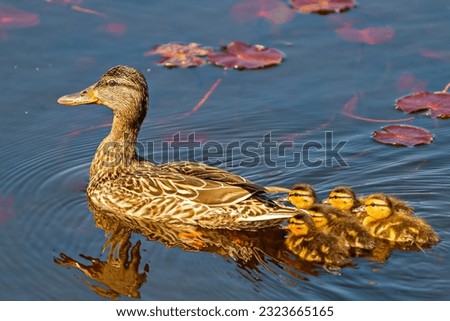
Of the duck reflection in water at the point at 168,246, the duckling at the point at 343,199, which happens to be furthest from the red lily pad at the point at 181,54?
the duckling at the point at 343,199

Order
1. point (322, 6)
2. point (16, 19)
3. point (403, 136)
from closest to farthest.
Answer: point (403, 136)
point (16, 19)
point (322, 6)

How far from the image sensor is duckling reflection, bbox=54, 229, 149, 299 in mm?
7262

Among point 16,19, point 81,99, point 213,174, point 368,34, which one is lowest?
point 213,174

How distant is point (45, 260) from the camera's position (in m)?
7.55

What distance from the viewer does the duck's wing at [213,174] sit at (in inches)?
316

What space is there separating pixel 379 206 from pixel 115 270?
2047 mm

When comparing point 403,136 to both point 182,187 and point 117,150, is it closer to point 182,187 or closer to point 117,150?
point 182,187

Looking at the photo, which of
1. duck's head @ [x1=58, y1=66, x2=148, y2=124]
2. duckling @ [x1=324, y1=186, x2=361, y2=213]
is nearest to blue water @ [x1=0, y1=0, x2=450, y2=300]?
duckling @ [x1=324, y1=186, x2=361, y2=213]

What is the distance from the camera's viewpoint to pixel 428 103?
9.70 m

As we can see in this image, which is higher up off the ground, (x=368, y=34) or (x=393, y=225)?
(x=368, y=34)

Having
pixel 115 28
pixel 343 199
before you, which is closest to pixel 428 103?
pixel 343 199

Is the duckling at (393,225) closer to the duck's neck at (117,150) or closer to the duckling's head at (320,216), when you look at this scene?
the duckling's head at (320,216)

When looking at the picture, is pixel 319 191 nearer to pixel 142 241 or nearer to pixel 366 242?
pixel 366 242

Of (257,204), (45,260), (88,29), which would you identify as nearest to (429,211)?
(257,204)
